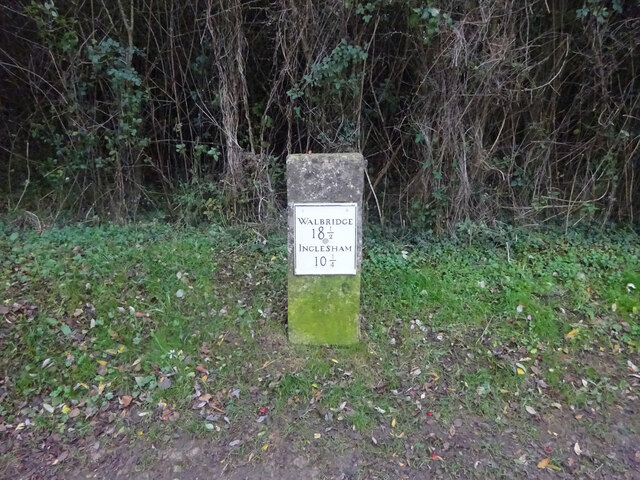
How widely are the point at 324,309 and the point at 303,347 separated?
34 centimetres

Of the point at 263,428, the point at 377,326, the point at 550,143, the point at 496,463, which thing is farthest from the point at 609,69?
the point at 263,428

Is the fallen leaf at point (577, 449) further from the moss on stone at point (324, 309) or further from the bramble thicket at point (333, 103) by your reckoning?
the bramble thicket at point (333, 103)

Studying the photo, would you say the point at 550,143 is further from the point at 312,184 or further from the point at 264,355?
the point at 264,355

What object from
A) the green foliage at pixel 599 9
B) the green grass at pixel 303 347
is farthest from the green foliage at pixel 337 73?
the green foliage at pixel 599 9

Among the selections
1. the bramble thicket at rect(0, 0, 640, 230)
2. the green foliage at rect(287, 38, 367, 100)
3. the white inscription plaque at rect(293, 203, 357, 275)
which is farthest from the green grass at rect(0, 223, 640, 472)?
the green foliage at rect(287, 38, 367, 100)

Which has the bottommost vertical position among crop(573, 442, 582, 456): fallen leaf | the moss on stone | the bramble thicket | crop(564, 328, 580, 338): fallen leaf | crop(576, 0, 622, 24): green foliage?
crop(573, 442, 582, 456): fallen leaf

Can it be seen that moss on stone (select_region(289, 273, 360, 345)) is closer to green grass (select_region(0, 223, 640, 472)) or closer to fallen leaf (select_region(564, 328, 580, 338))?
green grass (select_region(0, 223, 640, 472))

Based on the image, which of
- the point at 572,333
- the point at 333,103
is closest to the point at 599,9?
the point at 333,103

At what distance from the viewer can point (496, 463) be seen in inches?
102

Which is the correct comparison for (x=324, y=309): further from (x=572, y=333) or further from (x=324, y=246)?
(x=572, y=333)

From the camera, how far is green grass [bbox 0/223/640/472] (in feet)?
9.77

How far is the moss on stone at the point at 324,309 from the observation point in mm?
3262

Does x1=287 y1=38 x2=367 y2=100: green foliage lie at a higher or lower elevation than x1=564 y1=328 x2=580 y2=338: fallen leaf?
higher

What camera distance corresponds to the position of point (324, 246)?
314 cm
